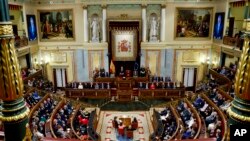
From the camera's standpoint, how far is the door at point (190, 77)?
1933cm

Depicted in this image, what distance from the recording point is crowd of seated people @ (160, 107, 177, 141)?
9846mm

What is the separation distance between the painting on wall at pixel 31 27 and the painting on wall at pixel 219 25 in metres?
14.3

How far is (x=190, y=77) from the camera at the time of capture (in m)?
19.5

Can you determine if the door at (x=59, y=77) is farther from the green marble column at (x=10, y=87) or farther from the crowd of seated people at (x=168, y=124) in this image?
the green marble column at (x=10, y=87)

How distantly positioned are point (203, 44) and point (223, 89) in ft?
20.4

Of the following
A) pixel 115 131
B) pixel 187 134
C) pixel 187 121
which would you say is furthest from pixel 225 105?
pixel 115 131

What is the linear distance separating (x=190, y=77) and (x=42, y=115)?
1288cm

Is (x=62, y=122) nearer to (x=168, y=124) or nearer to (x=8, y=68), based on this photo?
(x=168, y=124)

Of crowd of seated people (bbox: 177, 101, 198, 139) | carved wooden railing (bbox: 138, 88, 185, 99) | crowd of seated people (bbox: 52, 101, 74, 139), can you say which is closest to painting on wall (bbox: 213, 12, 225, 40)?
carved wooden railing (bbox: 138, 88, 185, 99)

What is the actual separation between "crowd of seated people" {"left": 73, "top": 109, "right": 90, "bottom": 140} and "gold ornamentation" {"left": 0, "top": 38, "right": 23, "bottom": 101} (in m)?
7.28

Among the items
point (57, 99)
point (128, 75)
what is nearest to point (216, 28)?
point (128, 75)

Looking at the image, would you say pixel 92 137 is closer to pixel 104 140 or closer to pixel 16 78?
pixel 104 140

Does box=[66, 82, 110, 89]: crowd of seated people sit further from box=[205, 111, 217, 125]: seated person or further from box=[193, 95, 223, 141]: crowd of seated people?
Result: box=[205, 111, 217, 125]: seated person

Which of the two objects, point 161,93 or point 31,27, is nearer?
point 161,93
